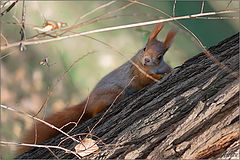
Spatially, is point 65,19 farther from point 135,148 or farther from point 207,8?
point 135,148

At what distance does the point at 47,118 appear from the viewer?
145cm

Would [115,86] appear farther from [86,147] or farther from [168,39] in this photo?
[86,147]

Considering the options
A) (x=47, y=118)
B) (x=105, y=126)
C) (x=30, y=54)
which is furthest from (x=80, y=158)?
(x=30, y=54)

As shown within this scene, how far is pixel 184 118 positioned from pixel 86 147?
1.10ft

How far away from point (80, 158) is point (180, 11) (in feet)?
5.24

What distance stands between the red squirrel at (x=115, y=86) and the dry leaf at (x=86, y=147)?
1.26ft

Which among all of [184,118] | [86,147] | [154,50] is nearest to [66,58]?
[154,50]

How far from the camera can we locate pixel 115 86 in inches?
65.1

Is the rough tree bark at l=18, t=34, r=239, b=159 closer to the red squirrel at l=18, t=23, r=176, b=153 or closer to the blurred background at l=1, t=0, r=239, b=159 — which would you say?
the red squirrel at l=18, t=23, r=176, b=153

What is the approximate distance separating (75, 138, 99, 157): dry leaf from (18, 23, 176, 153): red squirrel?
38cm

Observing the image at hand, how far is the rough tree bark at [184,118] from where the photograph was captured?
85 cm

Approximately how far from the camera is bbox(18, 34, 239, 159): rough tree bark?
2.78 ft

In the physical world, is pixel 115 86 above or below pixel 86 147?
above

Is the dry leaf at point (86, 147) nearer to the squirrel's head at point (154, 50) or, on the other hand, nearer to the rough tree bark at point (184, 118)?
the rough tree bark at point (184, 118)
